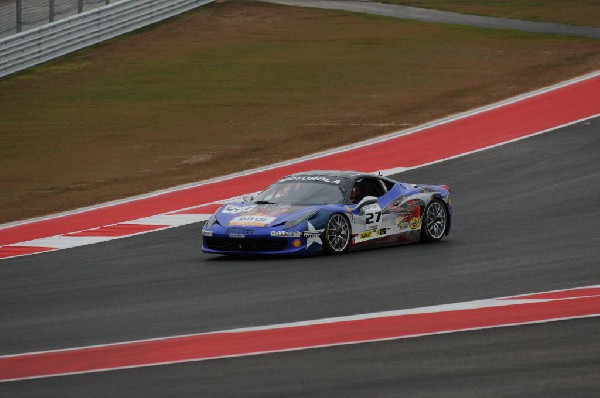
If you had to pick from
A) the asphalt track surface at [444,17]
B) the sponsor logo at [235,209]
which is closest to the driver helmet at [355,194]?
the sponsor logo at [235,209]

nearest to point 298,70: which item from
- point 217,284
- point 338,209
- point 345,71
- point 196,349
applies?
point 345,71

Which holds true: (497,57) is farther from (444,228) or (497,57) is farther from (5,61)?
(444,228)

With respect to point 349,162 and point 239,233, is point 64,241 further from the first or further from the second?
point 349,162

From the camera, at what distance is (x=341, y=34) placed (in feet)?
135

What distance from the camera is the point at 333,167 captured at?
980 inches

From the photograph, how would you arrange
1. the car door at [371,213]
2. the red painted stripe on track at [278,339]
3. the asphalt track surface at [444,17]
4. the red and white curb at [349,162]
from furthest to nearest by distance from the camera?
the asphalt track surface at [444,17]
the red and white curb at [349,162]
the car door at [371,213]
the red painted stripe on track at [278,339]

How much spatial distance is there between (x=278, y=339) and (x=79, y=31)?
96.2 feet

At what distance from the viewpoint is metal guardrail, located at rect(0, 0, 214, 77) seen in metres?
36.2

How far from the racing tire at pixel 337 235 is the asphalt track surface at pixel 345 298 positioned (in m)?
0.28

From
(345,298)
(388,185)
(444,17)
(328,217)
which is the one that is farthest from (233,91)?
(345,298)

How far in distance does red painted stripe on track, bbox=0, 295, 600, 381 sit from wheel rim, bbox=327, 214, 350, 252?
4.58 metres

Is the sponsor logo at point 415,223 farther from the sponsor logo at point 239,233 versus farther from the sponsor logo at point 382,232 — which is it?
the sponsor logo at point 239,233

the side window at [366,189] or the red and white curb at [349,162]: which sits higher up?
the side window at [366,189]

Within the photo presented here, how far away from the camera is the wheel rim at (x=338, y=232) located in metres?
16.5
